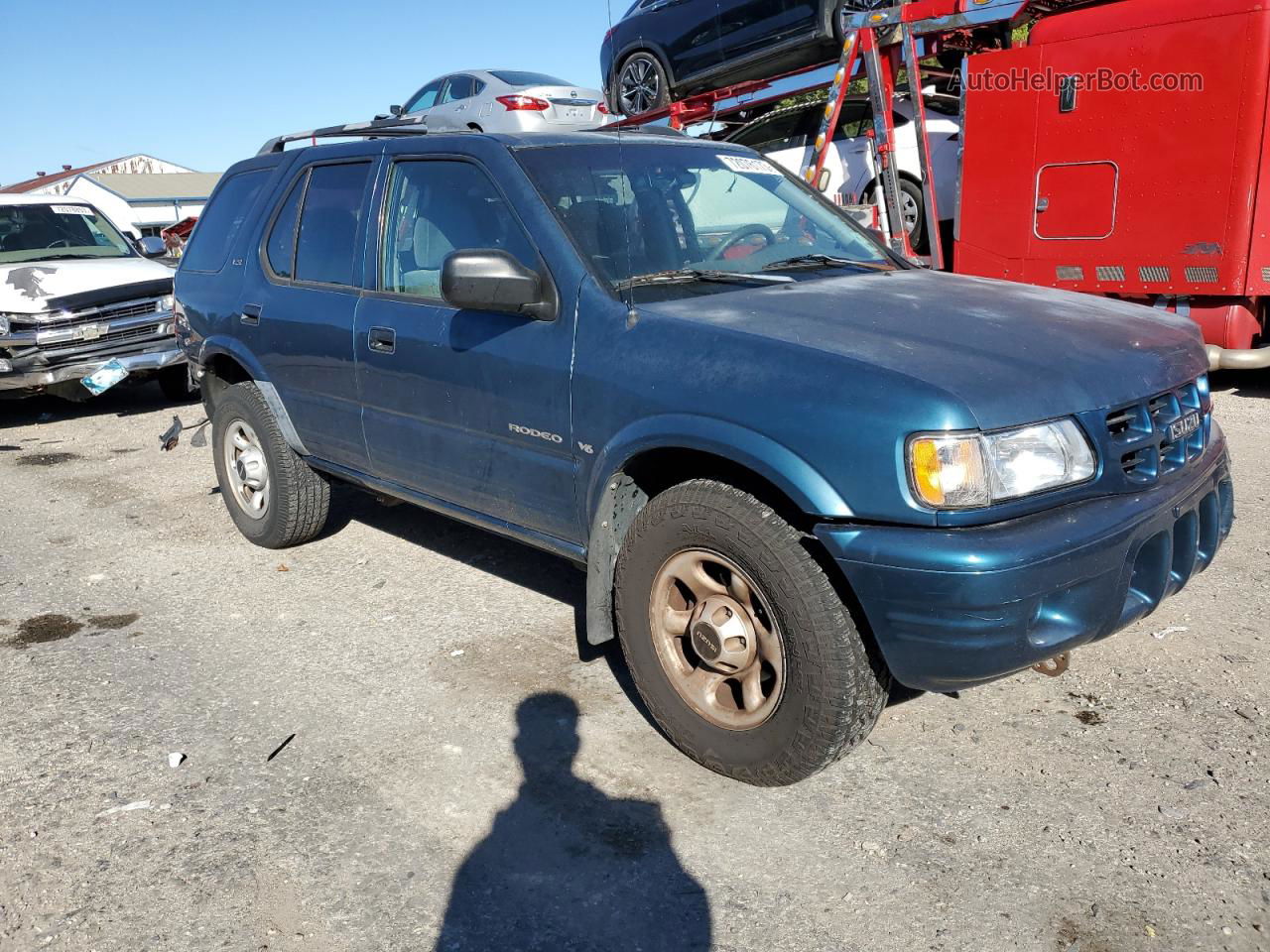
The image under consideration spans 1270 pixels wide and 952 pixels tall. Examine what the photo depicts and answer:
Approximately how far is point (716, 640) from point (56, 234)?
31.0ft

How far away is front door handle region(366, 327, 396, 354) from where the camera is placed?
4.05m

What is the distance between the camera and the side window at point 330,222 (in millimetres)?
4406

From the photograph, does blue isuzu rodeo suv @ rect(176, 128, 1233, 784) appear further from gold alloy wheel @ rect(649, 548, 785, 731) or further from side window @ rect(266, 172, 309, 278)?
side window @ rect(266, 172, 309, 278)

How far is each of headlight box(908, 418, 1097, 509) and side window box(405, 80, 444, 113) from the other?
13.2 m

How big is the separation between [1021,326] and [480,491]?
1.94 m

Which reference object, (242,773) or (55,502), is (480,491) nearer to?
(242,773)

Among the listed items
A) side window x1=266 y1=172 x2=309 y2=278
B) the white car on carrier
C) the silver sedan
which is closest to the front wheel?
the white car on carrier

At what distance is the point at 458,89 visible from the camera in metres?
13.9

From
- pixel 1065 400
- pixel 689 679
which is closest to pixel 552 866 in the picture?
pixel 689 679

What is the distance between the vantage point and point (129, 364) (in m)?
8.98

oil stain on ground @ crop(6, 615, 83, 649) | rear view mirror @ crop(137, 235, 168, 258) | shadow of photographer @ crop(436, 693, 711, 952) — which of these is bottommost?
shadow of photographer @ crop(436, 693, 711, 952)

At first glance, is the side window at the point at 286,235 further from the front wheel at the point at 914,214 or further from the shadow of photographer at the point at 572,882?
the front wheel at the point at 914,214

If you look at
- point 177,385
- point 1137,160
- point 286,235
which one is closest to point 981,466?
point 286,235

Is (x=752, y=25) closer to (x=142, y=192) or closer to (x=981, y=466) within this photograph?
(x=981, y=466)
